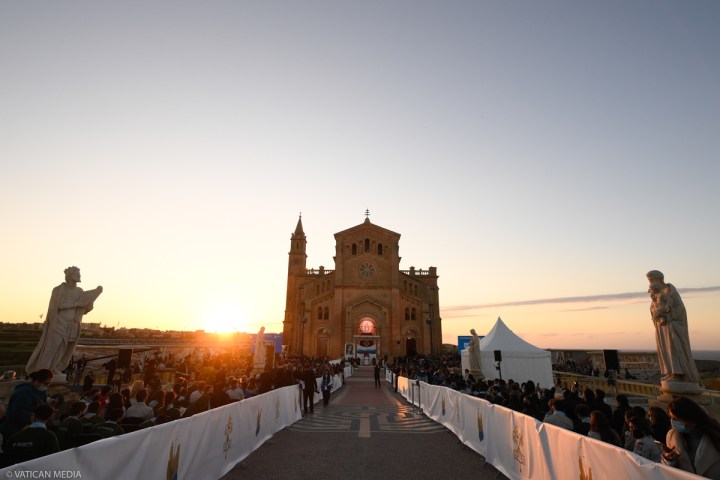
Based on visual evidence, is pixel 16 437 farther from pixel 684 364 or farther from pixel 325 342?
pixel 325 342

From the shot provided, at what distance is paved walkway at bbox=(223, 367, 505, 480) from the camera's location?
25.4 feet

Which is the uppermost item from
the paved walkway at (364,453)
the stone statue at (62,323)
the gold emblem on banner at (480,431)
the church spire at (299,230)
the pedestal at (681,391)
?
the church spire at (299,230)

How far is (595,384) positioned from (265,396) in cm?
1946

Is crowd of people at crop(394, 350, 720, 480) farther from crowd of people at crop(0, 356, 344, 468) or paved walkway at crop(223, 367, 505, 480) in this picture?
crowd of people at crop(0, 356, 344, 468)

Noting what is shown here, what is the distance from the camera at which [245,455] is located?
8961 mm

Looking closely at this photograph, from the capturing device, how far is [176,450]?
18.9 feet

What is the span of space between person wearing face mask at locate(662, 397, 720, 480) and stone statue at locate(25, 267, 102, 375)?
1236 centimetres

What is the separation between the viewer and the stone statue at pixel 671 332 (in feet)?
31.5

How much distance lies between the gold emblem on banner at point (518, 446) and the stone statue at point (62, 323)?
1078 centimetres

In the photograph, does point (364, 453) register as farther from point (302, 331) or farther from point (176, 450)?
point (302, 331)

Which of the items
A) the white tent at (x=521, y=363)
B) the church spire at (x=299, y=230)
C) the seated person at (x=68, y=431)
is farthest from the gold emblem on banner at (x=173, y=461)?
the church spire at (x=299, y=230)

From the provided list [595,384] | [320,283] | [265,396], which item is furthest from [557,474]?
[320,283]

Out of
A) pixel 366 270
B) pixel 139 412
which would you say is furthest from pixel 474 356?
pixel 366 270

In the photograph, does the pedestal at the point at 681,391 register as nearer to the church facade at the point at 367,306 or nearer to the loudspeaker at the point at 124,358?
the loudspeaker at the point at 124,358
